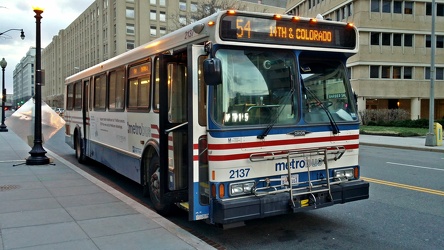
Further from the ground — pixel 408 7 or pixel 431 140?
pixel 408 7

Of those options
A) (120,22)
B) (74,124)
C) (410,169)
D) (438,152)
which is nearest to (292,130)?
(410,169)

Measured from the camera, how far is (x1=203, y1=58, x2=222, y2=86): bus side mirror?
475 centimetres

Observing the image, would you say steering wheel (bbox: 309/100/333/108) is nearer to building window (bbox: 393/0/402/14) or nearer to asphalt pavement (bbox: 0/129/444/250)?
asphalt pavement (bbox: 0/129/444/250)

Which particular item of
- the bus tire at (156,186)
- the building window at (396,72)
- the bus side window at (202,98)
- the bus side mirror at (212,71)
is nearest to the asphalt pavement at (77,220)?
the bus tire at (156,186)

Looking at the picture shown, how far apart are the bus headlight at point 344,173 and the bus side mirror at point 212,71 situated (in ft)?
8.06

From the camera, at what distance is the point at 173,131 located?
6.12 m

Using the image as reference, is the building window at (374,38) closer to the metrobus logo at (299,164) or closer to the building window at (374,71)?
the building window at (374,71)

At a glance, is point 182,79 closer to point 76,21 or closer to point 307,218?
point 307,218

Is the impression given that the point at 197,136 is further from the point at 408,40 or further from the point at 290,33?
the point at 408,40

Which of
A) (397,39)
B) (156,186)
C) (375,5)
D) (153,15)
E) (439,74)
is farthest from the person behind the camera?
(153,15)

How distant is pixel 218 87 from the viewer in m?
5.16

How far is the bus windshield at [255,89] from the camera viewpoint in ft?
17.1

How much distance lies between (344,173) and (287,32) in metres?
2.32

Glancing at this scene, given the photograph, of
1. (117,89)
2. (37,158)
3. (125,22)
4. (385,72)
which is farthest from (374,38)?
(125,22)
